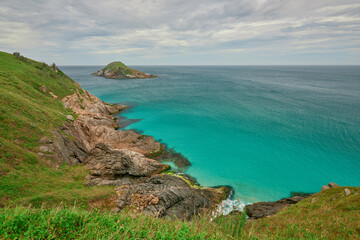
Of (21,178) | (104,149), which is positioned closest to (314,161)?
(104,149)

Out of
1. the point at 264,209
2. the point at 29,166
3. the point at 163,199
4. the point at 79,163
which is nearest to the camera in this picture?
the point at 163,199

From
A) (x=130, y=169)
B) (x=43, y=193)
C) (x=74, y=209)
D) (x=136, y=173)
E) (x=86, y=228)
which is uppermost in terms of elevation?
(x=86, y=228)

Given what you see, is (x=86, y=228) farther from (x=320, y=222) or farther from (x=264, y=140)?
(x=264, y=140)

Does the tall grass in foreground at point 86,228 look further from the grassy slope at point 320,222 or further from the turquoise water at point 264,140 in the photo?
the turquoise water at point 264,140

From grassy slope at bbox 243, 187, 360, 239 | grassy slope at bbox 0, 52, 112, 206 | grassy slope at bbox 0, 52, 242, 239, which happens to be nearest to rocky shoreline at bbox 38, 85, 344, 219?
grassy slope at bbox 0, 52, 112, 206

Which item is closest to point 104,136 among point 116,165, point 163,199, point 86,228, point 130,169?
point 116,165

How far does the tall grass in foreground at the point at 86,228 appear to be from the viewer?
21.9 ft

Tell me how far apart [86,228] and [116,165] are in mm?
19817

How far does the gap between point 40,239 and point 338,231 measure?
16778 mm

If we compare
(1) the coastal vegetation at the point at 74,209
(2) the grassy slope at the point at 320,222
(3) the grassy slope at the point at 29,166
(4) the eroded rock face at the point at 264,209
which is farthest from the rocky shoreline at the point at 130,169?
(2) the grassy slope at the point at 320,222

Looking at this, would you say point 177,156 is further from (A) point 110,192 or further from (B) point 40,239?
(B) point 40,239

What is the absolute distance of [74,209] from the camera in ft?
28.5

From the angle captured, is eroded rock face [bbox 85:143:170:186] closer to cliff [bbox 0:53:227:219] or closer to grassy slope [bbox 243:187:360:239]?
cliff [bbox 0:53:227:219]

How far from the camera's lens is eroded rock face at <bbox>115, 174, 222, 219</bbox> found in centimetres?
1830
